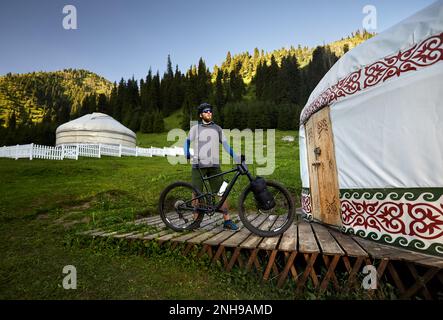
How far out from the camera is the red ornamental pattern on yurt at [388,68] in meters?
2.75

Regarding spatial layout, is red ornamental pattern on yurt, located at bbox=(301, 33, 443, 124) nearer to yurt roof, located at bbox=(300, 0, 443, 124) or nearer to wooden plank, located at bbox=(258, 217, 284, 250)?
yurt roof, located at bbox=(300, 0, 443, 124)

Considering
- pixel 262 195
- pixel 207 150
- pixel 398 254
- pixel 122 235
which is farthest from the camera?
pixel 207 150

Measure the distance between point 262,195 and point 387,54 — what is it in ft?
8.44

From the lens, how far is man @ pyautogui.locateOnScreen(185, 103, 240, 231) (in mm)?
3818

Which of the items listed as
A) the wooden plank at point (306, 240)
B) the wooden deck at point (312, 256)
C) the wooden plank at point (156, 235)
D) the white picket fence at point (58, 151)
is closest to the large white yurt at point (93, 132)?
the white picket fence at point (58, 151)

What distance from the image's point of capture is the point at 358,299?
240 centimetres

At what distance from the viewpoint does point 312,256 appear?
8.74ft

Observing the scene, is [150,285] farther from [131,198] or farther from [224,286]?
[131,198]

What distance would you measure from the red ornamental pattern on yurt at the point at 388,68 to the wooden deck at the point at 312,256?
7.17ft

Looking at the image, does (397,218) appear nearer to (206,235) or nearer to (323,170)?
(323,170)

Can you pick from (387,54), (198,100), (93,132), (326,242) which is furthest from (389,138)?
(198,100)

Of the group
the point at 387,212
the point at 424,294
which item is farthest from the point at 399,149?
the point at 424,294

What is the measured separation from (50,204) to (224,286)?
17.2 ft
